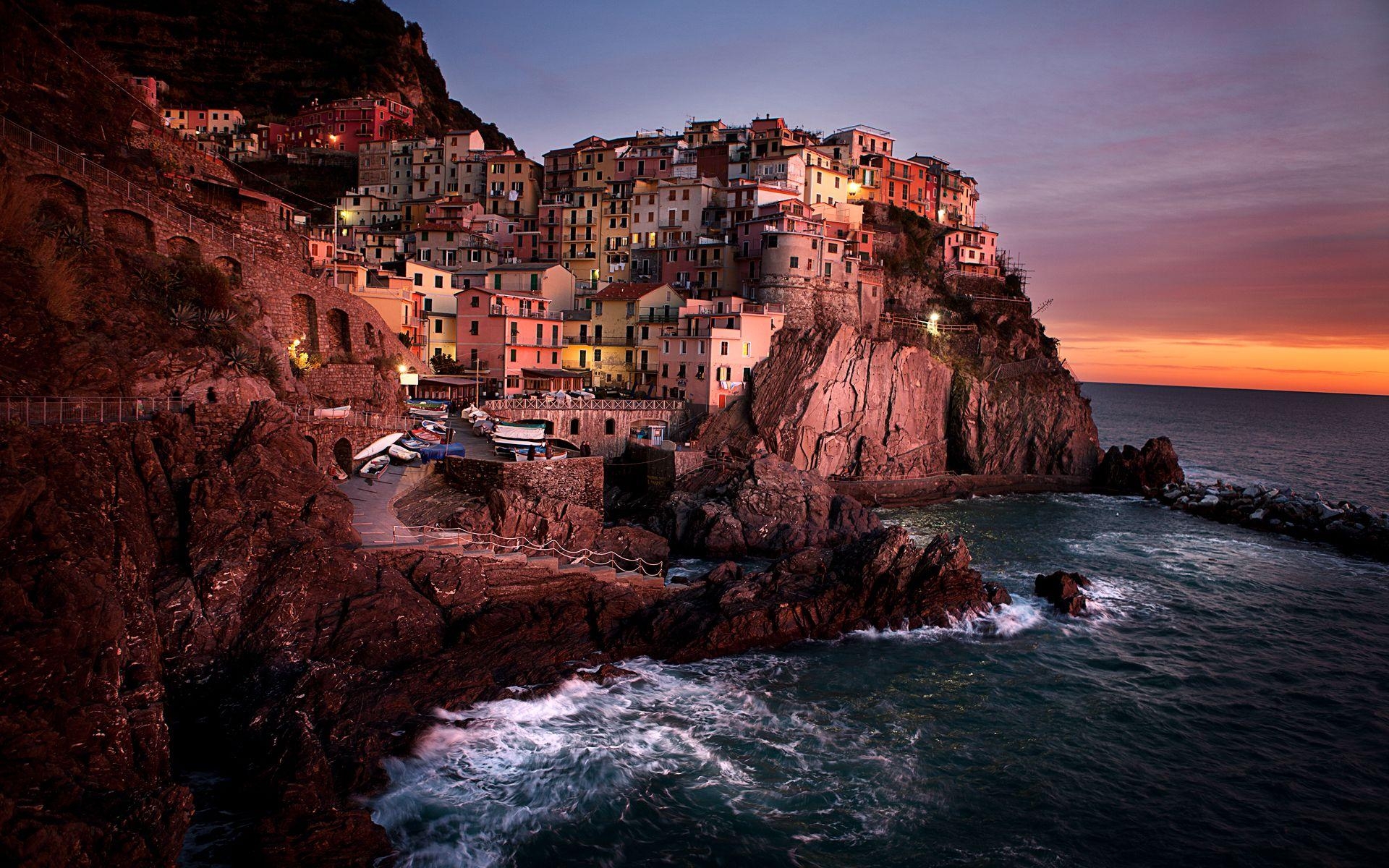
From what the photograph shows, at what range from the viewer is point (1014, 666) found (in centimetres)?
2430

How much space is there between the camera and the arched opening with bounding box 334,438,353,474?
2953cm

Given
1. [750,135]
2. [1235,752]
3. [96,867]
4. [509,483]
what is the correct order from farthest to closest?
1. [750,135]
2. [509,483]
3. [1235,752]
4. [96,867]

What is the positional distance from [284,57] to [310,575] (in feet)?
380

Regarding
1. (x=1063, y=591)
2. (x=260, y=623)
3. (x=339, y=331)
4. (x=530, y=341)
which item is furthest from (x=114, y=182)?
(x=1063, y=591)

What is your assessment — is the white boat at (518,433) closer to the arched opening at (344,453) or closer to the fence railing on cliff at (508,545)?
the arched opening at (344,453)

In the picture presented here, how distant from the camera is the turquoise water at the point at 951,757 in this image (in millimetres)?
15375

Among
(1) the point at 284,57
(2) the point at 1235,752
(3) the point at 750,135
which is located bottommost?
(2) the point at 1235,752

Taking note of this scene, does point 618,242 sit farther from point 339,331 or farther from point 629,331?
point 339,331

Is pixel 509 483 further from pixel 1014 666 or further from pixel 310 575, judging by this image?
pixel 1014 666

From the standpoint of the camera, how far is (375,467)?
96.8 ft

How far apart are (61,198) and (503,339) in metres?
26.2

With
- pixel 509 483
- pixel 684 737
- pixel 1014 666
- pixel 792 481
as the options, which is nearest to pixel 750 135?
pixel 792 481

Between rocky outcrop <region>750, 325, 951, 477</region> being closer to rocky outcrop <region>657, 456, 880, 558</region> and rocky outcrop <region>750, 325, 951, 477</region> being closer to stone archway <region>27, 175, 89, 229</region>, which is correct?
rocky outcrop <region>657, 456, 880, 558</region>

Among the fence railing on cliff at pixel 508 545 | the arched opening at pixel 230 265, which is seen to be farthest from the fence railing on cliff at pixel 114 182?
the fence railing on cliff at pixel 508 545
